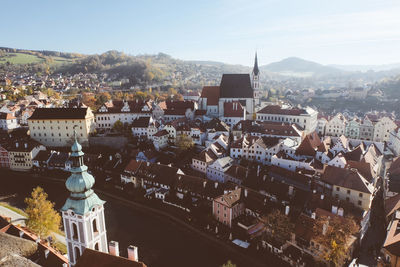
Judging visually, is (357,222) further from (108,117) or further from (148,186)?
(108,117)

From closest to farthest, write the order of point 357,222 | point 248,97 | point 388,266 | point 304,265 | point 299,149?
point 388,266
point 304,265
point 357,222
point 299,149
point 248,97

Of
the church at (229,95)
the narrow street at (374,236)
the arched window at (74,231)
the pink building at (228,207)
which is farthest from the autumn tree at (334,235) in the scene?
the church at (229,95)

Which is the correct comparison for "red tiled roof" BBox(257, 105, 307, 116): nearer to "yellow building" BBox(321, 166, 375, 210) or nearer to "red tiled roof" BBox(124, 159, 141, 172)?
"yellow building" BBox(321, 166, 375, 210)

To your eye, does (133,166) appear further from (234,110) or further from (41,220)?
(234,110)

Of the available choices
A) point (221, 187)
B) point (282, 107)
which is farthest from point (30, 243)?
point (282, 107)

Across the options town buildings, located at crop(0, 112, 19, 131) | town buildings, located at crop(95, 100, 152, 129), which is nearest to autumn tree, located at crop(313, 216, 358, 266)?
town buildings, located at crop(95, 100, 152, 129)

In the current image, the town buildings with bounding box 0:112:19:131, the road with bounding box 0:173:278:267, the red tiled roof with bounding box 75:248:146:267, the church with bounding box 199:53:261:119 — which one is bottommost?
the road with bounding box 0:173:278:267

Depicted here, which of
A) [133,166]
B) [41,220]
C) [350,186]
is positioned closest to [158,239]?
[41,220]
